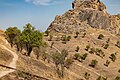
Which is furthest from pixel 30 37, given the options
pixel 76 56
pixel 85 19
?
pixel 85 19

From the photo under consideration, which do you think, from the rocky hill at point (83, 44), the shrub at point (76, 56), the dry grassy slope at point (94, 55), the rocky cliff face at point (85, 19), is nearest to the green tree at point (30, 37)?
the rocky hill at point (83, 44)

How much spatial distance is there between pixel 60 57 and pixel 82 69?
29.8 m

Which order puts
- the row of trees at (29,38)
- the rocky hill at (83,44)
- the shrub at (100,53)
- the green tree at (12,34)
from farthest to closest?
the shrub at (100,53) → the green tree at (12,34) → the rocky hill at (83,44) → the row of trees at (29,38)

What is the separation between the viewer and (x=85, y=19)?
7101 inches

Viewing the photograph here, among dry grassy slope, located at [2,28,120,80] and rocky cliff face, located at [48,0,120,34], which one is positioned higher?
rocky cliff face, located at [48,0,120,34]

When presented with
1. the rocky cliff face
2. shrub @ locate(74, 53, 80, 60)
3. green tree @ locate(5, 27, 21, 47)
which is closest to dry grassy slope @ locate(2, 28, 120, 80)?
shrub @ locate(74, 53, 80, 60)

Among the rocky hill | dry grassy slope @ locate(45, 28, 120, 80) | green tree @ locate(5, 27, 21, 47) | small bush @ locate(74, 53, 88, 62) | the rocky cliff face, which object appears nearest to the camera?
the rocky hill

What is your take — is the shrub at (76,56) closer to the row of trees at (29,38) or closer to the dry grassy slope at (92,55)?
the dry grassy slope at (92,55)

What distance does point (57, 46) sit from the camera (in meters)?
137

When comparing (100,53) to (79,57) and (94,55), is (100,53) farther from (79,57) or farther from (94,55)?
(79,57)

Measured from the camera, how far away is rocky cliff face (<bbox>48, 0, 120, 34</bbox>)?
563 feet

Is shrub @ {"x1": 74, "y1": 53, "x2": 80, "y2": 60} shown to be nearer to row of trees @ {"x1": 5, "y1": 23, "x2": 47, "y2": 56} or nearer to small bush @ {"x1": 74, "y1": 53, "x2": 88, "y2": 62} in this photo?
small bush @ {"x1": 74, "y1": 53, "x2": 88, "y2": 62}

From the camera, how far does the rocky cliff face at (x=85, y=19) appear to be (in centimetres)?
17150

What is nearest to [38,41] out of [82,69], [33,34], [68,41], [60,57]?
[33,34]
